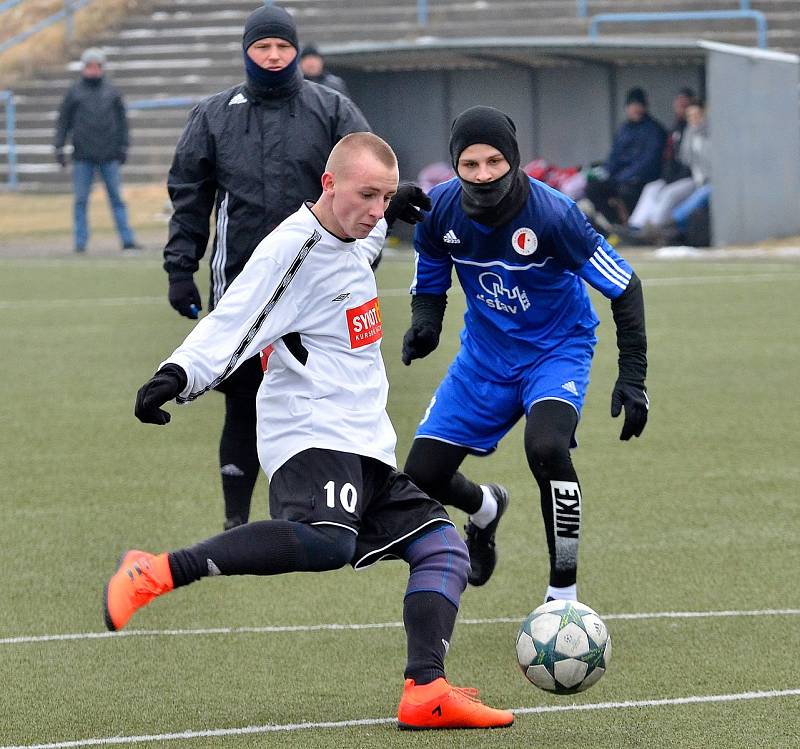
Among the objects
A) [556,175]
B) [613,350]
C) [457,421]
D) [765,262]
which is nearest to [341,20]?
[556,175]

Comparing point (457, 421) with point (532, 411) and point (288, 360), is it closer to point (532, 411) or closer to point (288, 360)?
point (532, 411)

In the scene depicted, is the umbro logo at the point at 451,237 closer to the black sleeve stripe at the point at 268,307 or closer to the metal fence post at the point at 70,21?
the black sleeve stripe at the point at 268,307

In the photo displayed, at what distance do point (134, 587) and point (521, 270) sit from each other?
76.7 inches

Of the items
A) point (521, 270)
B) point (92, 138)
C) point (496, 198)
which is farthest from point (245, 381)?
point (92, 138)

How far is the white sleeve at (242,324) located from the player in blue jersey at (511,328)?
1032 mm

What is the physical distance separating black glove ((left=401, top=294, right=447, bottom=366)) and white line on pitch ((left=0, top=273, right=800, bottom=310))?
9.27 m

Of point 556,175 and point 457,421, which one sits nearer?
point 457,421

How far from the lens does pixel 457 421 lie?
18.9 feet

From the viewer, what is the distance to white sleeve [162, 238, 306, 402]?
429cm

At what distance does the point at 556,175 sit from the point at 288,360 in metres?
16.8

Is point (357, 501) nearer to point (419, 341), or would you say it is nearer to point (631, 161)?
point (419, 341)

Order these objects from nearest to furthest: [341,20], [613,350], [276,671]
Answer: [276,671], [613,350], [341,20]

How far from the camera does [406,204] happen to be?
17.4ft

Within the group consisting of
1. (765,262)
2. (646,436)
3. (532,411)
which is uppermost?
(532,411)
